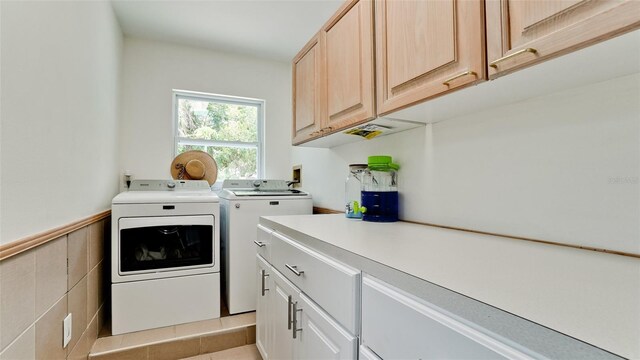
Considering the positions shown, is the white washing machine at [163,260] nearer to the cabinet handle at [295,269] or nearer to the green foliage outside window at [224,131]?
the green foliage outside window at [224,131]

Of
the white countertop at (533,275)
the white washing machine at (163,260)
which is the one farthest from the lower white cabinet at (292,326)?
the white washing machine at (163,260)

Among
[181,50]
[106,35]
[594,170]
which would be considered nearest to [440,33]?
[594,170]

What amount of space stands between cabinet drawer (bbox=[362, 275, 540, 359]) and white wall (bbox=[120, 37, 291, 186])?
2.71 meters

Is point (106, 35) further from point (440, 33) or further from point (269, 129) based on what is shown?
point (440, 33)

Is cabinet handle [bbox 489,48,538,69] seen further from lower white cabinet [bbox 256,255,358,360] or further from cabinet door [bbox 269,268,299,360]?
cabinet door [bbox 269,268,299,360]

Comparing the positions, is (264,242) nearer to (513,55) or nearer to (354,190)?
(354,190)

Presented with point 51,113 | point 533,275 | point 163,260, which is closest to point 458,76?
point 533,275

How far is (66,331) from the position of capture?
1.36 m

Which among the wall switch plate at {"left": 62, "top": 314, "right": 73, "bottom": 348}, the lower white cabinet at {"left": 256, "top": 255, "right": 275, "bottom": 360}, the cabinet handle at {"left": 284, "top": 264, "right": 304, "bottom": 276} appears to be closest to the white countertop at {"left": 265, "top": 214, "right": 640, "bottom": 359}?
the cabinet handle at {"left": 284, "top": 264, "right": 304, "bottom": 276}

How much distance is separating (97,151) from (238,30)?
1.55 meters

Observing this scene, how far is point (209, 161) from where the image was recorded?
2.98 m

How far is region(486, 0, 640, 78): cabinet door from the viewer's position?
599mm

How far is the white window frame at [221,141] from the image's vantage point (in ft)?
9.90

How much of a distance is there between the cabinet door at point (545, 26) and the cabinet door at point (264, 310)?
1339mm
